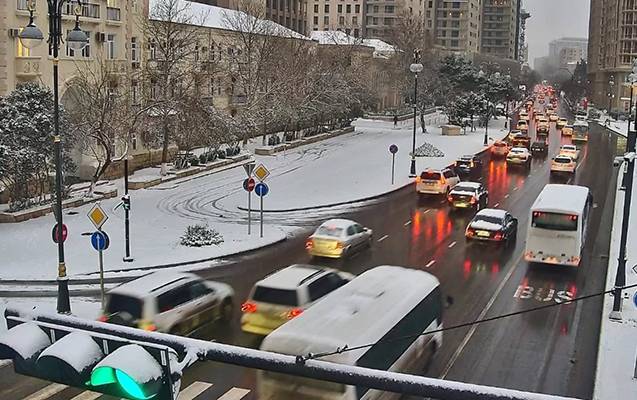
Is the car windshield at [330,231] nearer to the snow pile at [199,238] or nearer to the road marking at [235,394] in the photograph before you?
the snow pile at [199,238]

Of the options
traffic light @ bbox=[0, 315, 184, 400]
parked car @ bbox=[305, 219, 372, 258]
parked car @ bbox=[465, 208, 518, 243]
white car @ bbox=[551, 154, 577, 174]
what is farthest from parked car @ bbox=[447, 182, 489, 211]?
traffic light @ bbox=[0, 315, 184, 400]

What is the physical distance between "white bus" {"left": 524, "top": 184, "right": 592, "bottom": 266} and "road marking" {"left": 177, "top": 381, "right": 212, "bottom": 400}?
14.9 meters

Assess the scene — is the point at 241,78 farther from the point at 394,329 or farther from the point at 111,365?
the point at 111,365

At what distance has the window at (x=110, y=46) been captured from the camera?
46406 mm

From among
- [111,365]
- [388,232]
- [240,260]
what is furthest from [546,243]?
[111,365]

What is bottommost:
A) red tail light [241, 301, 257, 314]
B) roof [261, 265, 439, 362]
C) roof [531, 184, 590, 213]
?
red tail light [241, 301, 257, 314]

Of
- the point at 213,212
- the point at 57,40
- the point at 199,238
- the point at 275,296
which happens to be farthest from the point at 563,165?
the point at 57,40

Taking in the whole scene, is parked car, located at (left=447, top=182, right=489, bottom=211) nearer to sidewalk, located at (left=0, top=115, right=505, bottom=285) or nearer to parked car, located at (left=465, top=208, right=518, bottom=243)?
sidewalk, located at (left=0, top=115, right=505, bottom=285)

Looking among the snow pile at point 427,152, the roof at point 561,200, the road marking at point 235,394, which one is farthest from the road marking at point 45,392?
the snow pile at point 427,152

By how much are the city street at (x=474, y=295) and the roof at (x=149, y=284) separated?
4.73 feet

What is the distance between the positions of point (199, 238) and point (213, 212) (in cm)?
758

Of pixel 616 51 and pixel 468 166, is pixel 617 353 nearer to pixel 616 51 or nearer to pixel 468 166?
pixel 468 166

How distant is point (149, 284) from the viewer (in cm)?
1797

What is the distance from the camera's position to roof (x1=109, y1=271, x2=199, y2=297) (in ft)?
57.4
